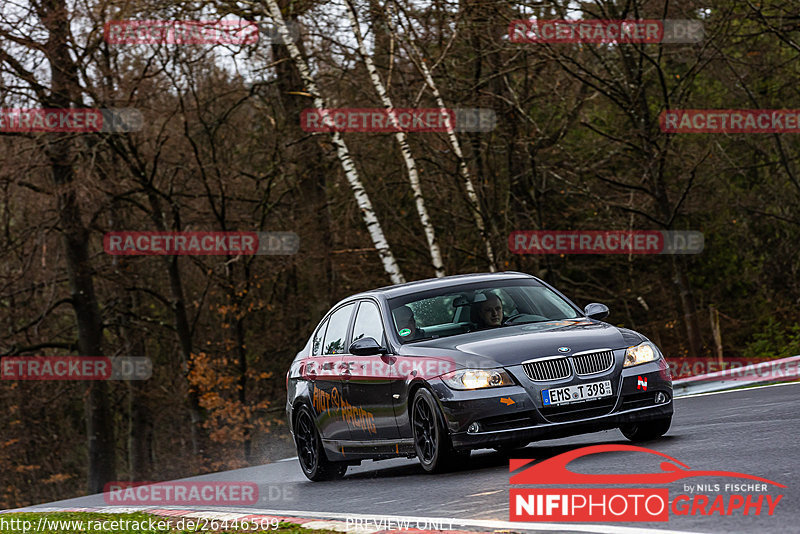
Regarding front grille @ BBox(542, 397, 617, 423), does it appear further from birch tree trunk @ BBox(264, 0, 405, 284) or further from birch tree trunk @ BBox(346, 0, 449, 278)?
birch tree trunk @ BBox(346, 0, 449, 278)

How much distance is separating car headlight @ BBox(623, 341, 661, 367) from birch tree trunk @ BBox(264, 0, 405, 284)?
12.7 metres

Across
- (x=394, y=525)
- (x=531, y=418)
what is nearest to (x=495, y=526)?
(x=394, y=525)

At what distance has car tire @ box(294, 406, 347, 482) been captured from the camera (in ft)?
39.6

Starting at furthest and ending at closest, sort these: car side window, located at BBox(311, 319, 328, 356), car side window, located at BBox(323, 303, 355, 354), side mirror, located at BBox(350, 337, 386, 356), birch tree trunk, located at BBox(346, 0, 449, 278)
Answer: birch tree trunk, located at BBox(346, 0, 449, 278), car side window, located at BBox(311, 319, 328, 356), car side window, located at BBox(323, 303, 355, 354), side mirror, located at BBox(350, 337, 386, 356)

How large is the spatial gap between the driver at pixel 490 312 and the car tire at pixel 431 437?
1.11 metres

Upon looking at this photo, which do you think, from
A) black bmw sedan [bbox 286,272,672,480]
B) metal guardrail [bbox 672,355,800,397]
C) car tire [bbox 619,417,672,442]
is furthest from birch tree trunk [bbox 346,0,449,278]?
car tire [bbox 619,417,672,442]

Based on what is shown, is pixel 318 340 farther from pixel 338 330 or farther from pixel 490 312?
pixel 490 312

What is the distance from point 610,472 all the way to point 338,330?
4417mm

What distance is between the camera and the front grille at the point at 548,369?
933 cm

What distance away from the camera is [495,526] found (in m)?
6.77

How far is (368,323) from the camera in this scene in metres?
11.3

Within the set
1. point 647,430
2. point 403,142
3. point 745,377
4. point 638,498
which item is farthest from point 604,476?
point 403,142

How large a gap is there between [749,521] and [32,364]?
99.4 feet

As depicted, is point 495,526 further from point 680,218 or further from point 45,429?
point 45,429
